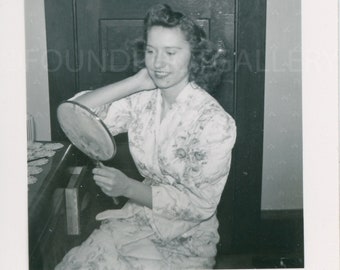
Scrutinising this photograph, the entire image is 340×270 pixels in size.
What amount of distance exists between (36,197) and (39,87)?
0.96 ft

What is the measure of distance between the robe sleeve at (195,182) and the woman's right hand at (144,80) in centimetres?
17

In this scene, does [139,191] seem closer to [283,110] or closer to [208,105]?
[208,105]

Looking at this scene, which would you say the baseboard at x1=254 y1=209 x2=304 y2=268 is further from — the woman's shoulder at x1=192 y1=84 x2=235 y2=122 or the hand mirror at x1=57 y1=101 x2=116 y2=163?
the hand mirror at x1=57 y1=101 x2=116 y2=163

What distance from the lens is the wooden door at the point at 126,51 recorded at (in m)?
1.18

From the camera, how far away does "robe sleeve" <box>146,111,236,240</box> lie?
1.12 metres

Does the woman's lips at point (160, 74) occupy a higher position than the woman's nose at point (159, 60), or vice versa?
the woman's nose at point (159, 60)

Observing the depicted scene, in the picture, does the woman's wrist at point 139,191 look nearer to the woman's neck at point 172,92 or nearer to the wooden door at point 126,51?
the wooden door at point 126,51

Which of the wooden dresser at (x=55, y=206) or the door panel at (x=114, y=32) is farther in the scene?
the door panel at (x=114, y=32)

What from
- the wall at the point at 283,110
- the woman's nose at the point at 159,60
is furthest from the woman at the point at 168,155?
the wall at the point at 283,110

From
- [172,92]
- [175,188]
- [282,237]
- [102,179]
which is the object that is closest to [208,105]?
[172,92]

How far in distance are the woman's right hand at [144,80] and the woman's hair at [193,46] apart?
16mm

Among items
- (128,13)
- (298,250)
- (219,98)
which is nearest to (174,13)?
(128,13)

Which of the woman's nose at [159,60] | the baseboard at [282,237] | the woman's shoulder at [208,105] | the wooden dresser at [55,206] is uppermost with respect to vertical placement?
the woman's nose at [159,60]

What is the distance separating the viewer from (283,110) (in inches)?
49.6
